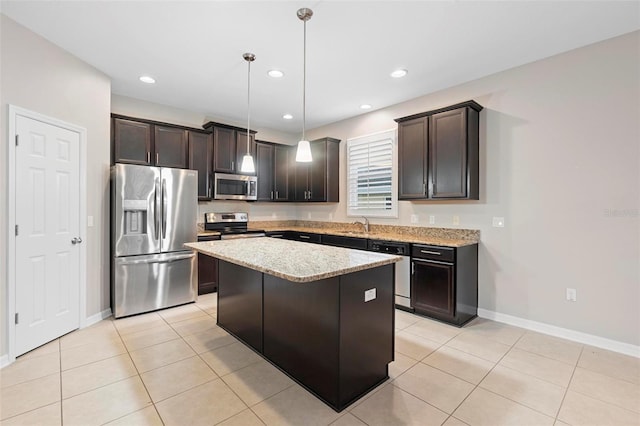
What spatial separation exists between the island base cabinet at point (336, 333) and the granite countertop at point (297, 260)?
10 cm

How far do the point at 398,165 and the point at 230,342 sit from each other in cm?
305

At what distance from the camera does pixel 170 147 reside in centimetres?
441

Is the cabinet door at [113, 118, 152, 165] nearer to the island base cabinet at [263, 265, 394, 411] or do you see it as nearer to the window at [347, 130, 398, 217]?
the island base cabinet at [263, 265, 394, 411]

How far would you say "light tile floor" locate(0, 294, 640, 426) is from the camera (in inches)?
74.2

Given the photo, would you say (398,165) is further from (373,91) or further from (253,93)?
(253,93)

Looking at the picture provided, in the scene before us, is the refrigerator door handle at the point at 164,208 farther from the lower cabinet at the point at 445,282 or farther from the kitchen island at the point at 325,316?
the lower cabinet at the point at 445,282

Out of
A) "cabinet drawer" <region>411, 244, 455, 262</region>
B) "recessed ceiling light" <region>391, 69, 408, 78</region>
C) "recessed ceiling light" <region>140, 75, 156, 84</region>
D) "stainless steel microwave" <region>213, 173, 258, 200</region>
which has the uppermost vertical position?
"recessed ceiling light" <region>140, 75, 156, 84</region>

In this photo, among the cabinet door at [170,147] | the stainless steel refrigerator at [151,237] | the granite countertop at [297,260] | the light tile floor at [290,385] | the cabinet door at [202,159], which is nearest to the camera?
the granite countertop at [297,260]

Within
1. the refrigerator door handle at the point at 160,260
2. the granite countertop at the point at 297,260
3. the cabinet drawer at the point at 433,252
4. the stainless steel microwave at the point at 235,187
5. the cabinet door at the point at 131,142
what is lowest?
the refrigerator door handle at the point at 160,260

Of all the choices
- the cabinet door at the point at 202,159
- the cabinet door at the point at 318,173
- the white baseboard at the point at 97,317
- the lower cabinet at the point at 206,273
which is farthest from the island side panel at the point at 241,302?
the cabinet door at the point at 318,173

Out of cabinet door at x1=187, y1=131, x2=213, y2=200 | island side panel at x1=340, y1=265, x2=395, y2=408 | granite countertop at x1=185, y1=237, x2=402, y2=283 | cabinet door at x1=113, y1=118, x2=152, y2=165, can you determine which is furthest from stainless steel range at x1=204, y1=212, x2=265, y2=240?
island side panel at x1=340, y1=265, x2=395, y2=408

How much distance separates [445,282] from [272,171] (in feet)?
11.9

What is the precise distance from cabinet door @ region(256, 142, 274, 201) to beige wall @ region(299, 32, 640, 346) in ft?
10.6

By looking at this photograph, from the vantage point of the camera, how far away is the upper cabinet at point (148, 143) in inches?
156
